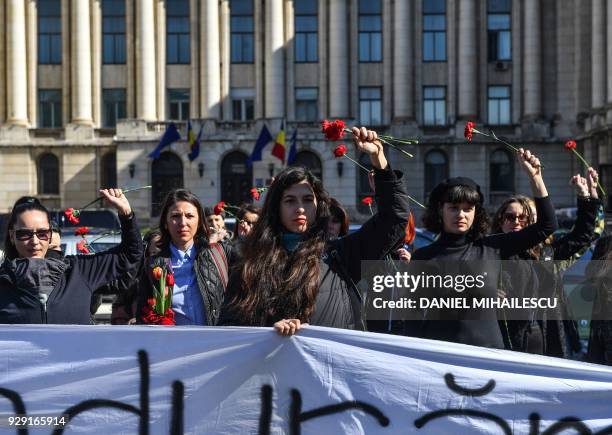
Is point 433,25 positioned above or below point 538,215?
above

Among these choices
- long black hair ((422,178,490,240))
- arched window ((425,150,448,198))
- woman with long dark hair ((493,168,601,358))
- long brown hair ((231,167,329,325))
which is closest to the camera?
long brown hair ((231,167,329,325))

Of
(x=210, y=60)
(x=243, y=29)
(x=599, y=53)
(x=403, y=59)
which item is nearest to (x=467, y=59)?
(x=403, y=59)

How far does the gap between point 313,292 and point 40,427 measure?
1712mm

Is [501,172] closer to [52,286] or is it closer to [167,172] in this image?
[167,172]

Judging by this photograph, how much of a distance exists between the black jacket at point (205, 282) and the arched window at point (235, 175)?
126ft

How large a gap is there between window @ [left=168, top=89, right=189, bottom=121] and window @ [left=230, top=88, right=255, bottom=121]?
231 centimetres

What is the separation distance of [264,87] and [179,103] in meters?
4.30

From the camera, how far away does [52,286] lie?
567cm

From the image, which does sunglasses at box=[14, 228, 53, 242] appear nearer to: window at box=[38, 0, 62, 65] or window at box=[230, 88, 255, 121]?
window at box=[230, 88, 255, 121]

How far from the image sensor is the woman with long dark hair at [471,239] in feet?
18.7

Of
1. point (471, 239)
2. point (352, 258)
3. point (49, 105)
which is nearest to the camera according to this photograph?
point (352, 258)

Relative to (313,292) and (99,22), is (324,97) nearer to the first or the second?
(99,22)

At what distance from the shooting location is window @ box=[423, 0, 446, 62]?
4628cm

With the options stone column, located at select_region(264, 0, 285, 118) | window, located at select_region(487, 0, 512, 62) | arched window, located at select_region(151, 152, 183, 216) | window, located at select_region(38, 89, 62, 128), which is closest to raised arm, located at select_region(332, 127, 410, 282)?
arched window, located at select_region(151, 152, 183, 216)
